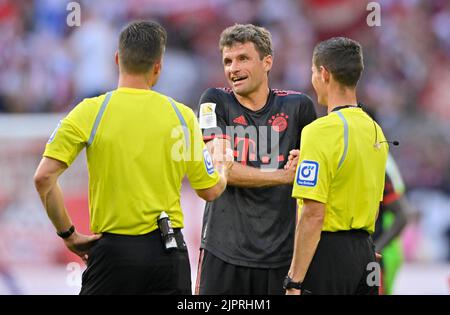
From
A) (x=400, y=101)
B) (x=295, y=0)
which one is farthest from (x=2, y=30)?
(x=400, y=101)

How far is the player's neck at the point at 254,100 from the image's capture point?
570 centimetres

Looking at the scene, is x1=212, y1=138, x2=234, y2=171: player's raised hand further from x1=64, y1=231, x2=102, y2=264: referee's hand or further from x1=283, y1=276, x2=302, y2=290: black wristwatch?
x1=64, y1=231, x2=102, y2=264: referee's hand

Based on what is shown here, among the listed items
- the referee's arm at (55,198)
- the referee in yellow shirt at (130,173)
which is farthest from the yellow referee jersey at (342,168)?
the referee's arm at (55,198)

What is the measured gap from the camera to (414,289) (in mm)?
10109

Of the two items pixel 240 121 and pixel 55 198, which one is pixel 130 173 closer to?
pixel 55 198

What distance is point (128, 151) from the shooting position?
4.46m

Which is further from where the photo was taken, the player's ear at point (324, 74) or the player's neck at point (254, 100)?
the player's neck at point (254, 100)

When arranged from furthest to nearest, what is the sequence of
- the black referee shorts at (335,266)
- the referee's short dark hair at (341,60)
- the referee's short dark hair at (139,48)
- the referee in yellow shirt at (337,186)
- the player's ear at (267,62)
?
the player's ear at (267,62) → the referee's short dark hair at (341,60) → the black referee shorts at (335,266) → the referee in yellow shirt at (337,186) → the referee's short dark hair at (139,48)

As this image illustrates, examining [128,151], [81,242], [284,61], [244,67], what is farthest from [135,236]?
[284,61]

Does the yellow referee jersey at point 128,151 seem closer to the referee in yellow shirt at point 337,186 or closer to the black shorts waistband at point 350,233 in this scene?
the referee in yellow shirt at point 337,186

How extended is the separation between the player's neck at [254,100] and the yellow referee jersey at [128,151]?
114 centimetres

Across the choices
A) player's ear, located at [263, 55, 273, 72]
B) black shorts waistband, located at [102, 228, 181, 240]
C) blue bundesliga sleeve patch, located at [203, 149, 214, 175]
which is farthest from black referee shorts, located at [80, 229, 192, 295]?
player's ear, located at [263, 55, 273, 72]
